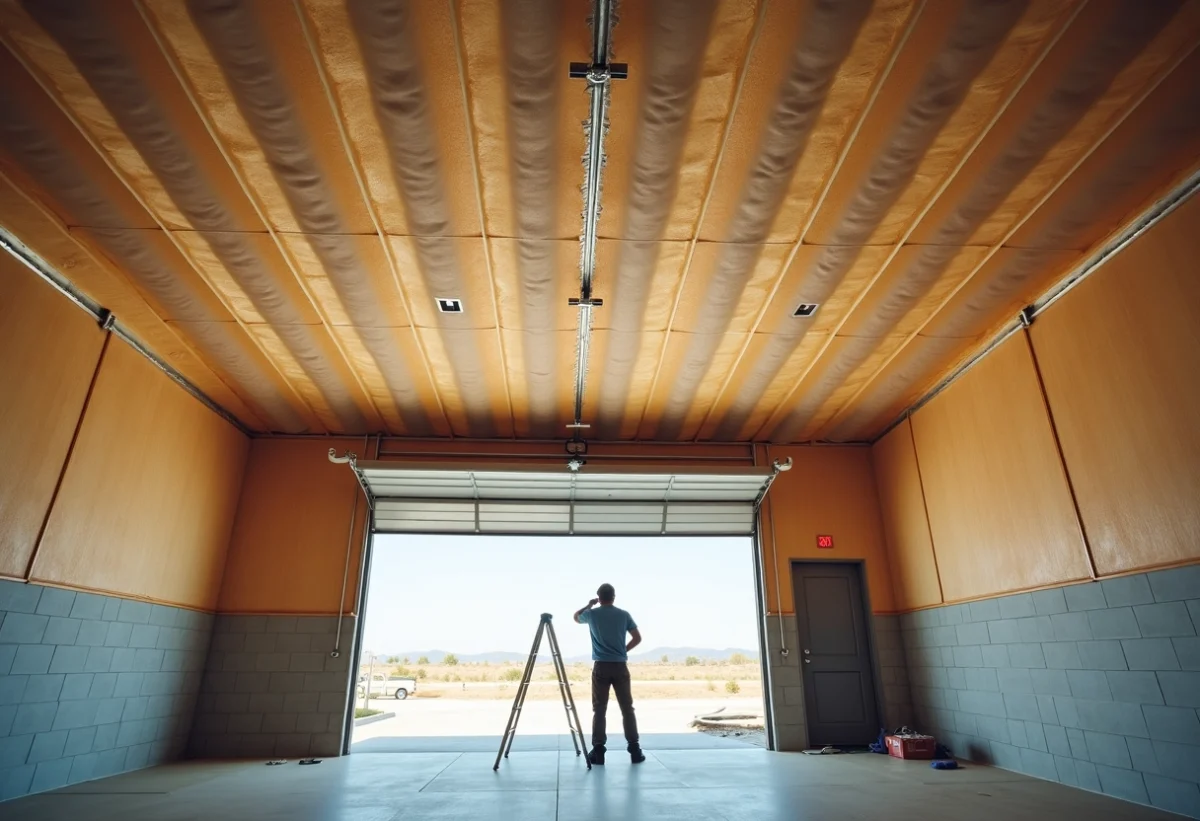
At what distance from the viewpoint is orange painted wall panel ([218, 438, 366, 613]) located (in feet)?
26.6

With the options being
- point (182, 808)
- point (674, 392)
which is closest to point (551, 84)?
point (674, 392)

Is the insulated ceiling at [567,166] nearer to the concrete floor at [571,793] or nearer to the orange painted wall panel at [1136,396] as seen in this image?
the orange painted wall panel at [1136,396]

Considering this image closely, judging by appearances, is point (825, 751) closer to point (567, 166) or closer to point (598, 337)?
point (598, 337)

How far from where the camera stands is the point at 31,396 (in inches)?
197

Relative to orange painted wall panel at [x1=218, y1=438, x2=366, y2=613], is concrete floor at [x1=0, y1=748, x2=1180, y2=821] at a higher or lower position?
lower

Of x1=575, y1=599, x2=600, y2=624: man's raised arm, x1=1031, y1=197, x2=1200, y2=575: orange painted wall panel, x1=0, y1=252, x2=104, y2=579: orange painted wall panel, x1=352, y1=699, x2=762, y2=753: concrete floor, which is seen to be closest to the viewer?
x1=1031, y1=197, x2=1200, y2=575: orange painted wall panel

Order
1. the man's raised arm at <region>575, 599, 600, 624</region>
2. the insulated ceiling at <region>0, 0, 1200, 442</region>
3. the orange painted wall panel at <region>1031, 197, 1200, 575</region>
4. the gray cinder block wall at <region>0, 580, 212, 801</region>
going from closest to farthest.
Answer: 1. the insulated ceiling at <region>0, 0, 1200, 442</region>
2. the orange painted wall panel at <region>1031, 197, 1200, 575</region>
3. the gray cinder block wall at <region>0, 580, 212, 801</region>
4. the man's raised arm at <region>575, 599, 600, 624</region>

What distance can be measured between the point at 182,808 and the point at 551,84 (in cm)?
569

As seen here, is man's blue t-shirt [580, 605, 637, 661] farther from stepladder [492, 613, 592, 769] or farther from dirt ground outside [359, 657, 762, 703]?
dirt ground outside [359, 657, 762, 703]

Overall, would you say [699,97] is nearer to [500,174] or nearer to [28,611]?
[500,174]

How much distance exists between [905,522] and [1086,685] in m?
3.15

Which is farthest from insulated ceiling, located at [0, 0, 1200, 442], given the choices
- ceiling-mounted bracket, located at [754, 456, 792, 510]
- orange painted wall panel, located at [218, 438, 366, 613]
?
orange painted wall panel, located at [218, 438, 366, 613]

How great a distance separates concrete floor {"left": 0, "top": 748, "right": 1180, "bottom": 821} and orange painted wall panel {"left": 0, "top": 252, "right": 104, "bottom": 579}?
6.91 feet

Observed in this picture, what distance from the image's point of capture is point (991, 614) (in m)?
6.54
